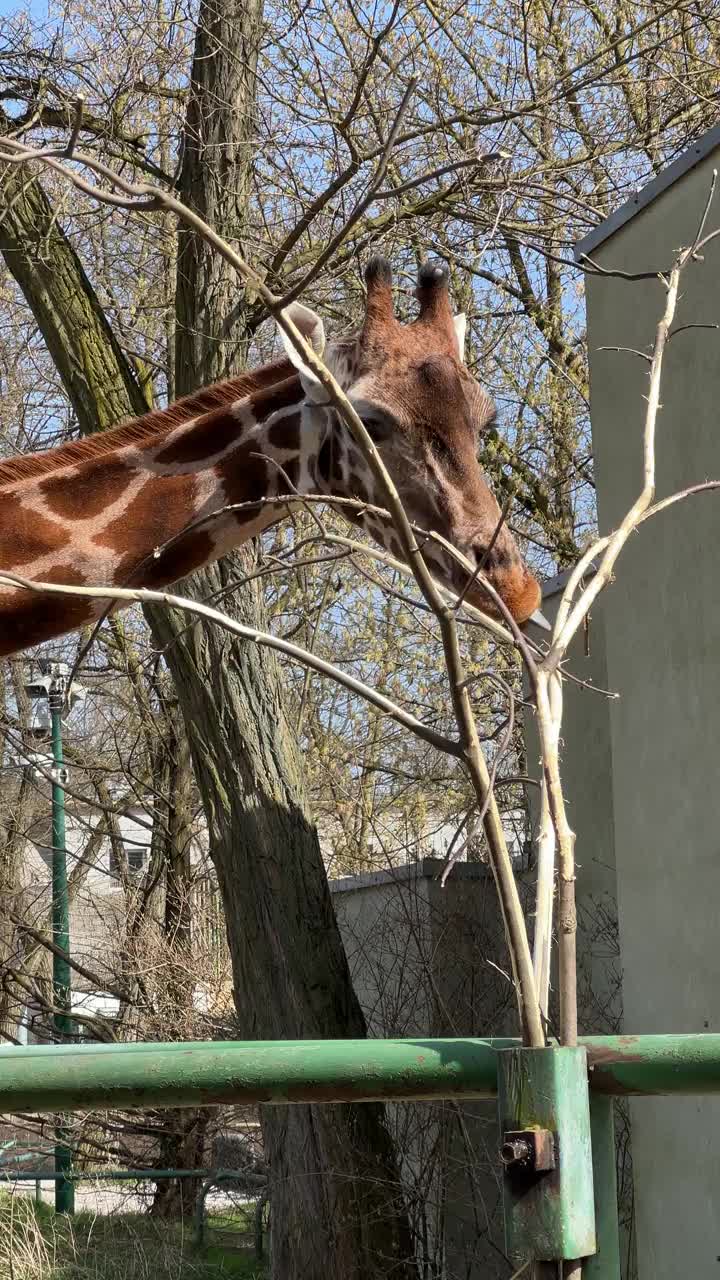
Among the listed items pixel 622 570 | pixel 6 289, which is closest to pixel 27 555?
pixel 622 570

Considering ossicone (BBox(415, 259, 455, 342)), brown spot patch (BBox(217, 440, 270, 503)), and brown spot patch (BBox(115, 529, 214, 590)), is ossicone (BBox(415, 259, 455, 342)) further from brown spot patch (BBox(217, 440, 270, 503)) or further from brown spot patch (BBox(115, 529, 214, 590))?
brown spot patch (BBox(115, 529, 214, 590))

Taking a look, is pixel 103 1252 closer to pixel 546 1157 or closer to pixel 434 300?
pixel 434 300

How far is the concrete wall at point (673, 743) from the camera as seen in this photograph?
482 cm

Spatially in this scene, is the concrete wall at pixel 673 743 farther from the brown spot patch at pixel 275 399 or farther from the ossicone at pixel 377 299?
the brown spot patch at pixel 275 399

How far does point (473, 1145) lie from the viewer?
6863 mm

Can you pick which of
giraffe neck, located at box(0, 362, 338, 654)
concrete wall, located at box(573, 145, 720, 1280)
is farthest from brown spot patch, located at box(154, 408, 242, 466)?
concrete wall, located at box(573, 145, 720, 1280)

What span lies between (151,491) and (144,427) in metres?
0.22

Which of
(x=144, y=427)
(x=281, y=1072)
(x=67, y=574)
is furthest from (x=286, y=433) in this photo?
(x=281, y=1072)

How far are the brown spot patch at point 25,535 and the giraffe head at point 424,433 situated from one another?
0.67 metres

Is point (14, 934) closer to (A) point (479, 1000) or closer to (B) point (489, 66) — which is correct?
(A) point (479, 1000)

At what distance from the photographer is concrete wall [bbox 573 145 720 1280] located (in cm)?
482

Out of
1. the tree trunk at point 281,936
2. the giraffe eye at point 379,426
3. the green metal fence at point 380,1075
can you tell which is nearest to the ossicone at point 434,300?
the giraffe eye at point 379,426

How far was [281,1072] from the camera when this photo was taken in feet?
4.59

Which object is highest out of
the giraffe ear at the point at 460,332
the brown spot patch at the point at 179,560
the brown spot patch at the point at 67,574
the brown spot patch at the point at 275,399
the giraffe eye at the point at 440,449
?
the giraffe ear at the point at 460,332
